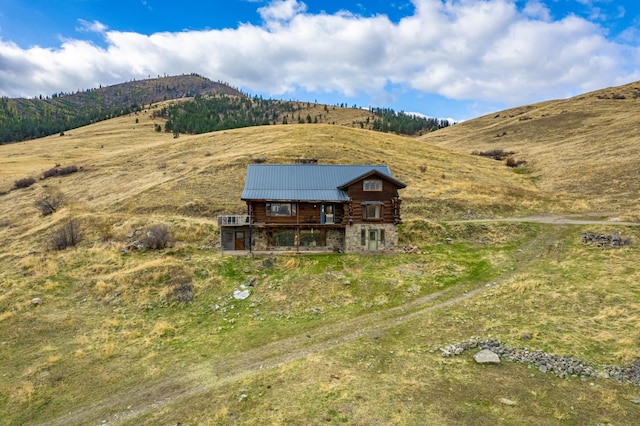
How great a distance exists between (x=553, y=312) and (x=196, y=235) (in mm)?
35115

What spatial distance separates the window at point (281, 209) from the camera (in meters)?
38.3

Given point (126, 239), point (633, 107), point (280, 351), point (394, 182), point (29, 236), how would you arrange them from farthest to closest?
point (633, 107)
point (29, 236)
point (126, 239)
point (394, 182)
point (280, 351)

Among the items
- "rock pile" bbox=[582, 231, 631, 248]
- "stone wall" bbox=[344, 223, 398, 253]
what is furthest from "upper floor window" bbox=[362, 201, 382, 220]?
"rock pile" bbox=[582, 231, 631, 248]

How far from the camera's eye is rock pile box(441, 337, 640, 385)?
17.6 metres

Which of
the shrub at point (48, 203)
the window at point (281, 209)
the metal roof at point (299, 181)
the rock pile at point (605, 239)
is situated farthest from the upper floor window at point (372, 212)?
the shrub at point (48, 203)

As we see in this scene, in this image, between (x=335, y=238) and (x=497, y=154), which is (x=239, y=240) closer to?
(x=335, y=238)

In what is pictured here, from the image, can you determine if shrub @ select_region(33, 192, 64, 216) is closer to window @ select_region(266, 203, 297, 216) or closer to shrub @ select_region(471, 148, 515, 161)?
window @ select_region(266, 203, 297, 216)

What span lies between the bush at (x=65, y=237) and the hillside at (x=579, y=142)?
6500 centimetres

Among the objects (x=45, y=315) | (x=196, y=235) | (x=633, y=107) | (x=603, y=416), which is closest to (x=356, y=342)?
(x=603, y=416)

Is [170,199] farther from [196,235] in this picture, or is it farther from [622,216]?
[622,216]

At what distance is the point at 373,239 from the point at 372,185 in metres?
5.73

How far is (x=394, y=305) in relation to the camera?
27.6 metres

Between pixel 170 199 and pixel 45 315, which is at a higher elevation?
pixel 170 199

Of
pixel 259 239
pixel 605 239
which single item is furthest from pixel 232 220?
pixel 605 239
